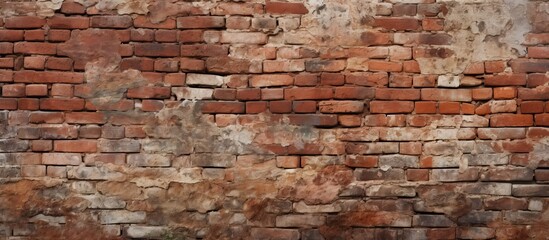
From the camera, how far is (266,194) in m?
3.04

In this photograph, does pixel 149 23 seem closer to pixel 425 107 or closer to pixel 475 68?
pixel 425 107

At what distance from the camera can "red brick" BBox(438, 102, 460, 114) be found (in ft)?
9.98

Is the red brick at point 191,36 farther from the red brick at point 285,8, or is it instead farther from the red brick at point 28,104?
the red brick at point 28,104

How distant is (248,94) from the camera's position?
3.06 metres

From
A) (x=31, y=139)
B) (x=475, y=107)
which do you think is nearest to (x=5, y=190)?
(x=31, y=139)

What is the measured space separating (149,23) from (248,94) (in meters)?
0.74

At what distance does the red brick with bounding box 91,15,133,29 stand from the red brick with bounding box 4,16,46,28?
312mm

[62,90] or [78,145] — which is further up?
[62,90]

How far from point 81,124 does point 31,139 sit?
314 mm

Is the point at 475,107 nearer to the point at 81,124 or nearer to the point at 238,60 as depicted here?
the point at 238,60

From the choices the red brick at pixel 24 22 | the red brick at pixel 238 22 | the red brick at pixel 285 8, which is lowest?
the red brick at pixel 24 22

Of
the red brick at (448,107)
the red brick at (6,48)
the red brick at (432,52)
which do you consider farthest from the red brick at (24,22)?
the red brick at (448,107)

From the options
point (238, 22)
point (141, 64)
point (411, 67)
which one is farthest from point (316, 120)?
point (141, 64)

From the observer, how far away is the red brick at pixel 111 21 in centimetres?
308
